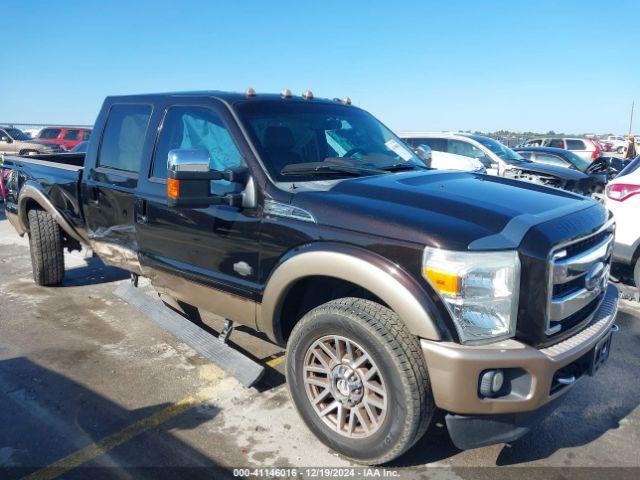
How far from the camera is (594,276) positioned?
9.34 ft

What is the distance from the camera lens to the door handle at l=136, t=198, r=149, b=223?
3.87m

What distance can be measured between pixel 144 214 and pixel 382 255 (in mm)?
2123

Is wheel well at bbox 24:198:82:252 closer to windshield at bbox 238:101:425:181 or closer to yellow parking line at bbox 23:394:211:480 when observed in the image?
yellow parking line at bbox 23:394:211:480

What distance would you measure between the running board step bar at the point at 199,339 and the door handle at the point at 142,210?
2.60 feet

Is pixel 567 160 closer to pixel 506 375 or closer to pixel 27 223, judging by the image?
pixel 27 223

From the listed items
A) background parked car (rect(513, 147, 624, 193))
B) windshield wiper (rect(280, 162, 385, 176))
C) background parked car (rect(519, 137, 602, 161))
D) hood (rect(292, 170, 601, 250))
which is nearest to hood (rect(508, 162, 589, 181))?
background parked car (rect(513, 147, 624, 193))

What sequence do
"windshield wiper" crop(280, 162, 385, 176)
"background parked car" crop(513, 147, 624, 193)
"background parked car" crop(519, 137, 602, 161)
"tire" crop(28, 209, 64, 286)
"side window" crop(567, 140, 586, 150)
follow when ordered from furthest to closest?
"side window" crop(567, 140, 586, 150)
"background parked car" crop(519, 137, 602, 161)
"background parked car" crop(513, 147, 624, 193)
"tire" crop(28, 209, 64, 286)
"windshield wiper" crop(280, 162, 385, 176)

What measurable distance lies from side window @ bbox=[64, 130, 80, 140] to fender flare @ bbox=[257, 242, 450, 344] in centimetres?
2205

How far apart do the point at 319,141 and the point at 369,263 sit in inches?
55.7

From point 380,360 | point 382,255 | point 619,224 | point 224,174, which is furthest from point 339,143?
point 619,224

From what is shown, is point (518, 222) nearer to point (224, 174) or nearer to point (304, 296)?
point (304, 296)

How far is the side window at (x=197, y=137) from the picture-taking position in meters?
3.42

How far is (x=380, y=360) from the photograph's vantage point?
2545 mm

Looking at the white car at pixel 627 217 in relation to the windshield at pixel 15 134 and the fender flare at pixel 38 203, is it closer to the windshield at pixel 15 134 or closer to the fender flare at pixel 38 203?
the fender flare at pixel 38 203
